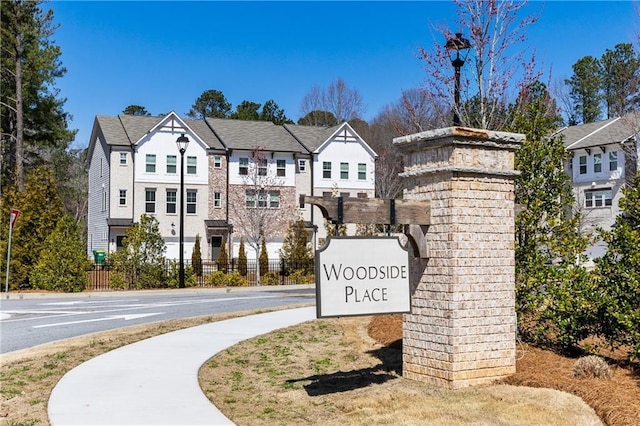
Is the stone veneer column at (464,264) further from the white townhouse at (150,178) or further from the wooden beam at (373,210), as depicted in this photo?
the white townhouse at (150,178)

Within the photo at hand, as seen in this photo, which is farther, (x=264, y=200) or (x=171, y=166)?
(x=171, y=166)

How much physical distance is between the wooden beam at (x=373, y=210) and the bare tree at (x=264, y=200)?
33.0 metres

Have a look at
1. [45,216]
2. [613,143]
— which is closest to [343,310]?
[45,216]

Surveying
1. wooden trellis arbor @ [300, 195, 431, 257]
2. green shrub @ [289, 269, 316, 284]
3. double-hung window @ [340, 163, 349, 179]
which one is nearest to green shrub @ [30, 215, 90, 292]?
green shrub @ [289, 269, 316, 284]

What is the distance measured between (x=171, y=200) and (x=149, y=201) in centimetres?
140

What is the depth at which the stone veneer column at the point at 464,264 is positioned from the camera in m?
7.98

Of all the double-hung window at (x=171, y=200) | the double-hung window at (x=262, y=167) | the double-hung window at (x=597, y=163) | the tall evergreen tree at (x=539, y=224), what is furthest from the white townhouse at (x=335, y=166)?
the tall evergreen tree at (x=539, y=224)

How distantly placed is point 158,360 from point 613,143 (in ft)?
131

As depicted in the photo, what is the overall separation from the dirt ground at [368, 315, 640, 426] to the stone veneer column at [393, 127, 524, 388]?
41 cm

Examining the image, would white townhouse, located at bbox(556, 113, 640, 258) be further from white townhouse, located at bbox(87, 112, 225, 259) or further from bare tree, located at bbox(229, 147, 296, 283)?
white townhouse, located at bbox(87, 112, 225, 259)

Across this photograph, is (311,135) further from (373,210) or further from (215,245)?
(373,210)

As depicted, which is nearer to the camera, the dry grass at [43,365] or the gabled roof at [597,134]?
the dry grass at [43,365]

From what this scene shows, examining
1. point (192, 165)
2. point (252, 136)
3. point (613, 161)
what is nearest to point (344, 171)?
point (252, 136)

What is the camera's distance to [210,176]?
43.8m
